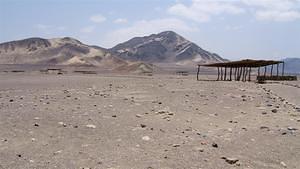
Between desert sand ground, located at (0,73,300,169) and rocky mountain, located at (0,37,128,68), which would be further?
rocky mountain, located at (0,37,128,68)

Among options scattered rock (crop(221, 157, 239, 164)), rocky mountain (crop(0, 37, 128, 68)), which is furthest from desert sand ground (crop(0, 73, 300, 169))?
rocky mountain (crop(0, 37, 128, 68))

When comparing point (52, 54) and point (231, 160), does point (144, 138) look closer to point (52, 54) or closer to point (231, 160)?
point (231, 160)

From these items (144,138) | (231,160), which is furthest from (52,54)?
(231,160)

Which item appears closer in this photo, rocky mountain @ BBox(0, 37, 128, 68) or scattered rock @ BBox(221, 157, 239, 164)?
scattered rock @ BBox(221, 157, 239, 164)

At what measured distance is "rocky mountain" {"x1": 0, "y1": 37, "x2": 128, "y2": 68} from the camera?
135 m

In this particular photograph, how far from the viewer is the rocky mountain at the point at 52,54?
443 feet

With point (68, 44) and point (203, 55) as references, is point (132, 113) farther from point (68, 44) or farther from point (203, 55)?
point (203, 55)

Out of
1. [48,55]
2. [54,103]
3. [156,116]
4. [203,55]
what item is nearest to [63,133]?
[156,116]

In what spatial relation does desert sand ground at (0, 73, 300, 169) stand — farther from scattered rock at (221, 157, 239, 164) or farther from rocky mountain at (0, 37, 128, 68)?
rocky mountain at (0, 37, 128, 68)

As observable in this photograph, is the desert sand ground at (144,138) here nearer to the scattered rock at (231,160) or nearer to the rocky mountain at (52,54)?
the scattered rock at (231,160)

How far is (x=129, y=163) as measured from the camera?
7059mm

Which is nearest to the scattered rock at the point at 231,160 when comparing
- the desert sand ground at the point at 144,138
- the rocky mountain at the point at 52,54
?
the desert sand ground at the point at 144,138

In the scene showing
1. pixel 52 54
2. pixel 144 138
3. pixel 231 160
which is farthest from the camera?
pixel 52 54

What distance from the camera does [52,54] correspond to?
148375 millimetres
